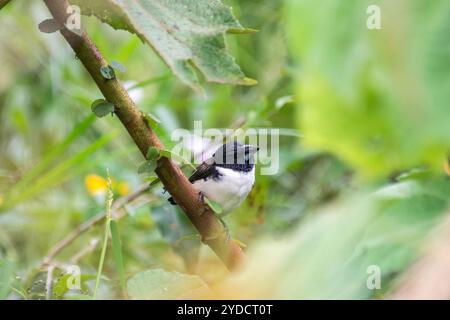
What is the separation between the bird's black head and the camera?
151cm

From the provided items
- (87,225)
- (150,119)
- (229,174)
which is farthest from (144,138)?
(229,174)

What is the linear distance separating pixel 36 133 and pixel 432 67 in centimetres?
225

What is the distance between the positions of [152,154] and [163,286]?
115 millimetres

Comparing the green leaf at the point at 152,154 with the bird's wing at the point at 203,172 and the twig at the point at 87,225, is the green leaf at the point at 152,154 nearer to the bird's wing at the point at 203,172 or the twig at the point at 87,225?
the twig at the point at 87,225

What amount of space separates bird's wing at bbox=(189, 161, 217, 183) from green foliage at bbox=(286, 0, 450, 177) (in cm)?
118

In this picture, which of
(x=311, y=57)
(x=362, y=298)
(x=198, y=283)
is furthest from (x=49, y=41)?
(x=311, y=57)

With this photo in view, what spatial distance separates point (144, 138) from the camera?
655mm

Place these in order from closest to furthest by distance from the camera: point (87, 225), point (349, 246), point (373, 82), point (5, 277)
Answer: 1. point (373, 82)
2. point (349, 246)
3. point (5, 277)
4. point (87, 225)

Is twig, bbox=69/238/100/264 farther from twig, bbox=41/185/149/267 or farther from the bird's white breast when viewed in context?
the bird's white breast

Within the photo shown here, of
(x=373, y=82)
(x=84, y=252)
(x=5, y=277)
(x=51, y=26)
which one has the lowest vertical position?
(x=373, y=82)

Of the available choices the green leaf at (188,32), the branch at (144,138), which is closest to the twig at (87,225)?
the branch at (144,138)

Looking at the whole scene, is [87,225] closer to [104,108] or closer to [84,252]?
[84,252]

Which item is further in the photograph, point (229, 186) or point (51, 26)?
point (229, 186)

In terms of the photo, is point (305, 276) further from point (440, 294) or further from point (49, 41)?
point (49, 41)
